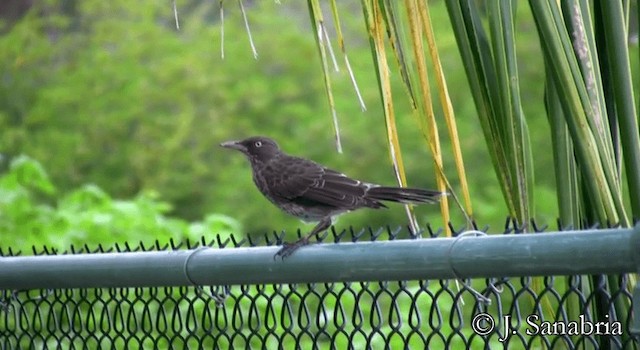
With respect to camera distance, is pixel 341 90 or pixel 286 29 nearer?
pixel 341 90

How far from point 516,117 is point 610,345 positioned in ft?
1.63

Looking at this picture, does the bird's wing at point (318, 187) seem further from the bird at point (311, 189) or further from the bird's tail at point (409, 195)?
the bird's tail at point (409, 195)

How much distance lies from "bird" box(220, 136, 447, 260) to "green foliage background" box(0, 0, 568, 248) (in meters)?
7.62

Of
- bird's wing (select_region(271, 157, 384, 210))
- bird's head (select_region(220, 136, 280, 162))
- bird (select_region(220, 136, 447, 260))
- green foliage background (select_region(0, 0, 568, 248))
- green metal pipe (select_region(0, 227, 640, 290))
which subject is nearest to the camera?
green metal pipe (select_region(0, 227, 640, 290))

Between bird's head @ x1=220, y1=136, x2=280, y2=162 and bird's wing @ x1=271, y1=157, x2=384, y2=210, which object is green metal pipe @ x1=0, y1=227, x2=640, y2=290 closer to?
bird's wing @ x1=271, y1=157, x2=384, y2=210

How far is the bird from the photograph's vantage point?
145 inches

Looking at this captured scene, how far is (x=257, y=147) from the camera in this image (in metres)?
5.34

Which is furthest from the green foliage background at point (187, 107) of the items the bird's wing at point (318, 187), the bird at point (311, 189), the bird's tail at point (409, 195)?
the bird's tail at point (409, 195)

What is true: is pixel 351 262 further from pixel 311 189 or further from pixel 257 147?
pixel 257 147

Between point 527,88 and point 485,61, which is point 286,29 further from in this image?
point 485,61

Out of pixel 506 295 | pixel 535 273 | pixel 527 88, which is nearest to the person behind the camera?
pixel 535 273

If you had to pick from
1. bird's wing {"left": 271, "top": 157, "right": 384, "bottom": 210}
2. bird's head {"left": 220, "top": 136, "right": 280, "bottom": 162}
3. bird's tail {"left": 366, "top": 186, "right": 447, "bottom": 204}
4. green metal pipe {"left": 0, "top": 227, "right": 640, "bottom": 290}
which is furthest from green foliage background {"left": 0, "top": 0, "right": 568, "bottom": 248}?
green metal pipe {"left": 0, "top": 227, "right": 640, "bottom": 290}

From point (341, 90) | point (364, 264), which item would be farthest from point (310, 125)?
point (364, 264)

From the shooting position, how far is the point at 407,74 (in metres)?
2.46
